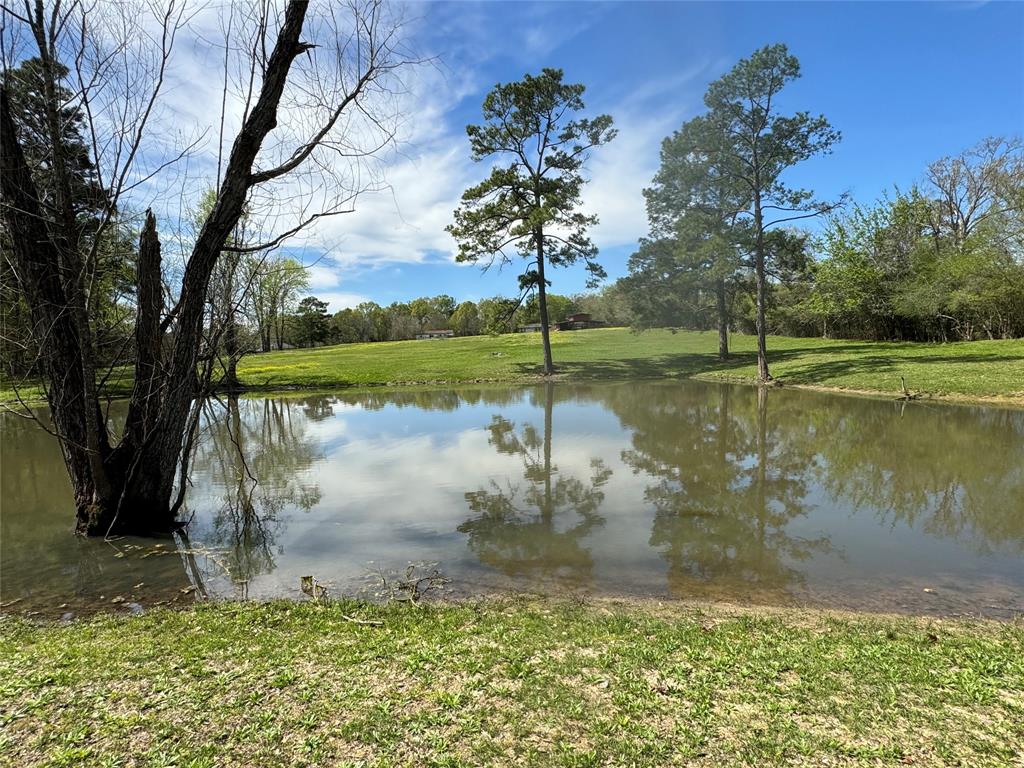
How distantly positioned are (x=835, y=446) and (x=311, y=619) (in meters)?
11.2

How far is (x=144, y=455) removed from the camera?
699 centimetres

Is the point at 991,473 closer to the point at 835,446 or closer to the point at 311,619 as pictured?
the point at 835,446

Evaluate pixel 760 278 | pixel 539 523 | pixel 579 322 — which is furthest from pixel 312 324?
pixel 539 523

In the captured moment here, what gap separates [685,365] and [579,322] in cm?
6831

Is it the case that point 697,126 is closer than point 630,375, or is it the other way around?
point 697,126

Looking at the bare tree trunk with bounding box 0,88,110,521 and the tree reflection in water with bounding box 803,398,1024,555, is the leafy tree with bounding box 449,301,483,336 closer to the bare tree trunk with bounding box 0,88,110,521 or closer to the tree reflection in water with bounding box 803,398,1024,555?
the tree reflection in water with bounding box 803,398,1024,555

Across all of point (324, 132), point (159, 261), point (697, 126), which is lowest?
point (159, 261)

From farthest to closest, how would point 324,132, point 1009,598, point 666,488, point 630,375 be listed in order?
point 630,375 → point 666,488 → point 324,132 → point 1009,598

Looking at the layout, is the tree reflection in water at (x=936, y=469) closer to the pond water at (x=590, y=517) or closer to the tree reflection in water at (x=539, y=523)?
the pond water at (x=590, y=517)

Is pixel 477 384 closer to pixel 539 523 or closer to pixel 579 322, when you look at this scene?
pixel 539 523

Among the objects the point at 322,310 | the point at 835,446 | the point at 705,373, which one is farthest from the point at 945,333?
the point at 322,310

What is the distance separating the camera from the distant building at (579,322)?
90.0 m

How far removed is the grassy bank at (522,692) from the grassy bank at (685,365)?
17.1 metres

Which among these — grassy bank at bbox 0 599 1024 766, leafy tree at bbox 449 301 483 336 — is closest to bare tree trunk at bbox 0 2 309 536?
grassy bank at bbox 0 599 1024 766
